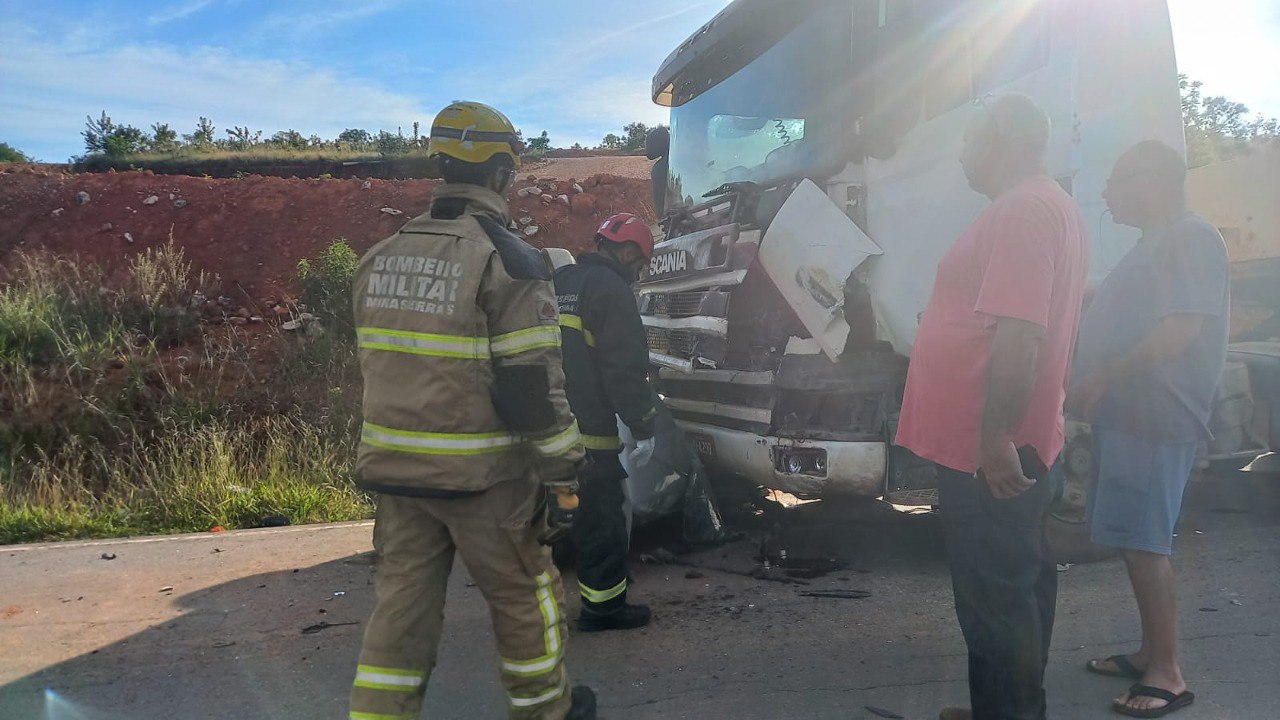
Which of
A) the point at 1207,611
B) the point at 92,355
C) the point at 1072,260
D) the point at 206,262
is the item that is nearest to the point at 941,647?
the point at 1207,611

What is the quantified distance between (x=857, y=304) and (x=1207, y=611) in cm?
191

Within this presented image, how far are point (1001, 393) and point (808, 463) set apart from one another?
6.25ft

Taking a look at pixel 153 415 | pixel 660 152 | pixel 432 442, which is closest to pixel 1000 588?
pixel 432 442

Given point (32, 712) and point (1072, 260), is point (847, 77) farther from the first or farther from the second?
point (32, 712)

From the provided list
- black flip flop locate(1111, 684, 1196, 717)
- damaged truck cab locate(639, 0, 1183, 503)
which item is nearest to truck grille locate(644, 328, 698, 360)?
damaged truck cab locate(639, 0, 1183, 503)

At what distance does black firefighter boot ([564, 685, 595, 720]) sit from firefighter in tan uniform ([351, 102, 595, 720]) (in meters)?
0.15

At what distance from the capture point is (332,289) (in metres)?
9.73

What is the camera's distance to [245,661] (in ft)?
10.9

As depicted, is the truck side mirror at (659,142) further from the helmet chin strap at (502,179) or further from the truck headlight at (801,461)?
the helmet chin strap at (502,179)

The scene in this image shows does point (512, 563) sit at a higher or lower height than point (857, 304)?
lower

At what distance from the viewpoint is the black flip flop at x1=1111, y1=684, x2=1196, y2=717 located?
2.67m

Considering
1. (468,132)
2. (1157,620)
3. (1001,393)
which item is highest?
(468,132)

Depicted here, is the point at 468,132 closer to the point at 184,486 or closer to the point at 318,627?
the point at 318,627

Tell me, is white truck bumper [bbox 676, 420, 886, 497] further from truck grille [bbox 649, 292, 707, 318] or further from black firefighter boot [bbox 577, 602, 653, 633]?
black firefighter boot [bbox 577, 602, 653, 633]
